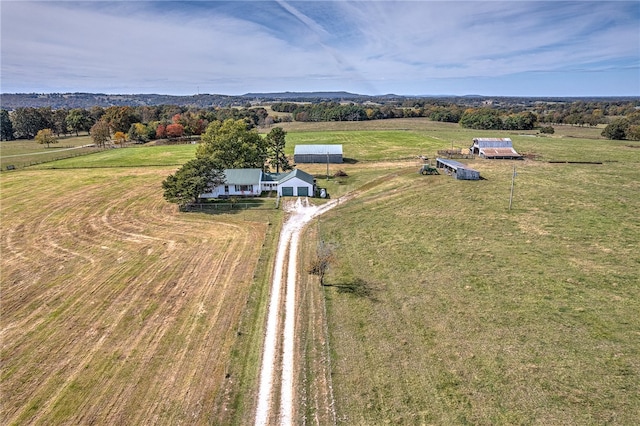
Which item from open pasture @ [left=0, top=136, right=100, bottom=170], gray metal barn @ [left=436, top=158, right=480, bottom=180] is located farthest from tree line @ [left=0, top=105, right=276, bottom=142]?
gray metal barn @ [left=436, top=158, right=480, bottom=180]

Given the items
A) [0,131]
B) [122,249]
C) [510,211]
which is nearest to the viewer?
[122,249]

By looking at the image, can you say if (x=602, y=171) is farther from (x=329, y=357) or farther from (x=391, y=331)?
(x=329, y=357)

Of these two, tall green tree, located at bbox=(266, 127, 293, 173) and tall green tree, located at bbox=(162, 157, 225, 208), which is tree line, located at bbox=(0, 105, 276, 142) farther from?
tall green tree, located at bbox=(162, 157, 225, 208)

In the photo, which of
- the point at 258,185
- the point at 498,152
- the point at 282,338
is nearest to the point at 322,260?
the point at 282,338

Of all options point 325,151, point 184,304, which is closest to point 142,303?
point 184,304

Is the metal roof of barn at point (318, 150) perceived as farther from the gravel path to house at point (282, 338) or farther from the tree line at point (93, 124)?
the tree line at point (93, 124)

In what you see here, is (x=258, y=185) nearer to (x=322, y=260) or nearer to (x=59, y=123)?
(x=322, y=260)
